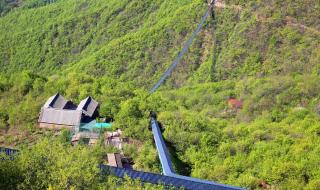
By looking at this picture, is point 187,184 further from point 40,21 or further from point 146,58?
point 40,21

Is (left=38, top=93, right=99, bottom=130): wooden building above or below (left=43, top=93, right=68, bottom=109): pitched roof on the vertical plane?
below

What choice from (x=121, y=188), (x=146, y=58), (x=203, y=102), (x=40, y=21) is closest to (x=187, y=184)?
(x=121, y=188)

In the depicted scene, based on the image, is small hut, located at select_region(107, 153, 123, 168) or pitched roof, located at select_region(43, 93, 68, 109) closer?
small hut, located at select_region(107, 153, 123, 168)

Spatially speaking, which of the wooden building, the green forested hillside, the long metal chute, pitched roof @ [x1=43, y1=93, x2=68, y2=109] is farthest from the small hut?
the long metal chute

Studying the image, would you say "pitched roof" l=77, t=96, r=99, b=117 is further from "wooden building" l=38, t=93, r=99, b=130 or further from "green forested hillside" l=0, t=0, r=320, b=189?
"green forested hillside" l=0, t=0, r=320, b=189

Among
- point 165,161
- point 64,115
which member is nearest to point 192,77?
point 64,115

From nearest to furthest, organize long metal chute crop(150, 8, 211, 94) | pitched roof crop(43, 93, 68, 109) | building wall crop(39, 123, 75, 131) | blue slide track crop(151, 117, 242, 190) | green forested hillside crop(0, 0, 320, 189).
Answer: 1. blue slide track crop(151, 117, 242, 190)
2. green forested hillside crop(0, 0, 320, 189)
3. building wall crop(39, 123, 75, 131)
4. pitched roof crop(43, 93, 68, 109)
5. long metal chute crop(150, 8, 211, 94)

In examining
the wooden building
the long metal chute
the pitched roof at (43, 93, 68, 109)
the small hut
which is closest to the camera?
the small hut

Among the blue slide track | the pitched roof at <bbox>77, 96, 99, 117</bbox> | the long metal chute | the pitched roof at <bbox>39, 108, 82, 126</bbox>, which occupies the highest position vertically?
the long metal chute
